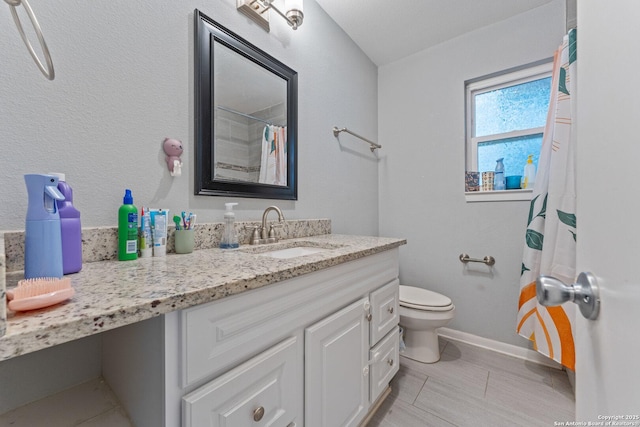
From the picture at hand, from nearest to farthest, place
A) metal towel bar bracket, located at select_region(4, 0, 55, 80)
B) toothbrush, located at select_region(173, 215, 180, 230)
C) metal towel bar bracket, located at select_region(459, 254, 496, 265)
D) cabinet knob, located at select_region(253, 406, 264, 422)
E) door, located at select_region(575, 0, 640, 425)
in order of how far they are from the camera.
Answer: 1. door, located at select_region(575, 0, 640, 425)
2. metal towel bar bracket, located at select_region(4, 0, 55, 80)
3. cabinet knob, located at select_region(253, 406, 264, 422)
4. toothbrush, located at select_region(173, 215, 180, 230)
5. metal towel bar bracket, located at select_region(459, 254, 496, 265)

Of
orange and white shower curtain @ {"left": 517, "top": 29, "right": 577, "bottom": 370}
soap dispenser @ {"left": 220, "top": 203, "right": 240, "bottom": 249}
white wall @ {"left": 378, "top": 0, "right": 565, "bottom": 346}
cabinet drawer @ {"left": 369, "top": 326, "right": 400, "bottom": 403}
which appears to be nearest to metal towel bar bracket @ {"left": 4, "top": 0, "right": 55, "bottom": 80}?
soap dispenser @ {"left": 220, "top": 203, "right": 240, "bottom": 249}

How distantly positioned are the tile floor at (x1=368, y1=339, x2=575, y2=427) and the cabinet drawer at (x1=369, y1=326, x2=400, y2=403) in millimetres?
178

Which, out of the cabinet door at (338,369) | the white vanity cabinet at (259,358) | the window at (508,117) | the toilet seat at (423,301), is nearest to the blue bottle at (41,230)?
the white vanity cabinet at (259,358)

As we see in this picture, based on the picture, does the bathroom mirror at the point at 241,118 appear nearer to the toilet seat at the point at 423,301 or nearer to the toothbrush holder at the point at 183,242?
the toothbrush holder at the point at 183,242

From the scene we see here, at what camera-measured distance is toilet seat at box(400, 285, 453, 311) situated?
5.26 feet

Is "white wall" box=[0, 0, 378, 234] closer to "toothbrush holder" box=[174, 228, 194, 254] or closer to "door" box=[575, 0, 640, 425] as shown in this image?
"toothbrush holder" box=[174, 228, 194, 254]

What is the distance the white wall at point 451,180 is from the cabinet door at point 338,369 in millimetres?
1245

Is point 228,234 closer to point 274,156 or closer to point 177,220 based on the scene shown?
point 177,220

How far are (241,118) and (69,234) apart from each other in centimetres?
82

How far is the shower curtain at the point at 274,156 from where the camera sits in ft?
4.45

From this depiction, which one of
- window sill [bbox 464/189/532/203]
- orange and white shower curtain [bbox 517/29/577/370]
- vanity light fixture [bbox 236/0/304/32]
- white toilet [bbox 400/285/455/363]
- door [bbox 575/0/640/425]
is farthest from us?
window sill [bbox 464/189/532/203]

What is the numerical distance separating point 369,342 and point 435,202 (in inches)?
53.4

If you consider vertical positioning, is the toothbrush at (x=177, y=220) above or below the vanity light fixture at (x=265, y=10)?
below

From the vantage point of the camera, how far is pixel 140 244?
86 cm
